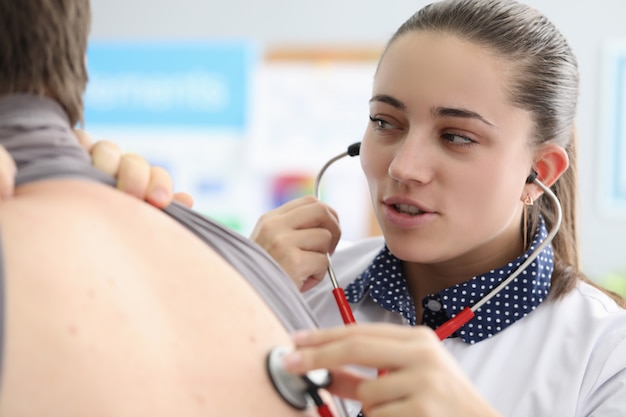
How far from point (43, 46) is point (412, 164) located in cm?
72

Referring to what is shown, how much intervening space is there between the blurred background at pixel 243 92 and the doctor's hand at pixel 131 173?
10.5 ft

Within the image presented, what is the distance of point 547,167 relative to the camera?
1.46m

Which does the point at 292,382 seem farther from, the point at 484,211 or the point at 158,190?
the point at 484,211

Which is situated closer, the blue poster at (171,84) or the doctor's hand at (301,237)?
the doctor's hand at (301,237)

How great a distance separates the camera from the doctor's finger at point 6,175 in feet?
2.20

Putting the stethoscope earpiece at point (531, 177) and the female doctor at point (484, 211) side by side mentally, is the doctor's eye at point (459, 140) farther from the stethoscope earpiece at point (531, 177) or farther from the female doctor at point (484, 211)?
the stethoscope earpiece at point (531, 177)

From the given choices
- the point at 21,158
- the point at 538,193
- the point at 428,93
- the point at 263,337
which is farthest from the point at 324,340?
the point at 538,193

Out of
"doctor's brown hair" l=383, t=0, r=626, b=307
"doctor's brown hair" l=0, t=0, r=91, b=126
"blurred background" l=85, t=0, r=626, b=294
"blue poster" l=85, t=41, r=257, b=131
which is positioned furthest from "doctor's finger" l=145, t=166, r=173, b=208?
"blue poster" l=85, t=41, r=257, b=131

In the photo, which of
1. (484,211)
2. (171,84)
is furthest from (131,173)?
(171,84)

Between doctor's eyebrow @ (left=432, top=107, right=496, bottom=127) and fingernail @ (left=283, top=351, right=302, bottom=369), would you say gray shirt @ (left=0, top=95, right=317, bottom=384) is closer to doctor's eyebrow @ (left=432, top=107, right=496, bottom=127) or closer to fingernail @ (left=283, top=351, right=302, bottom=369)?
fingernail @ (left=283, top=351, right=302, bottom=369)

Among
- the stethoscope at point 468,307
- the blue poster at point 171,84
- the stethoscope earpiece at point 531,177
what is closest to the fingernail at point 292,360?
the stethoscope at point 468,307

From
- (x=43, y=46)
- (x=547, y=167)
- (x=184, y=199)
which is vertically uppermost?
(x=43, y=46)

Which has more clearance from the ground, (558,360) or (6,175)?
(6,175)

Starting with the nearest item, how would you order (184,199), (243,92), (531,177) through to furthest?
1. (184,199)
2. (531,177)
3. (243,92)
